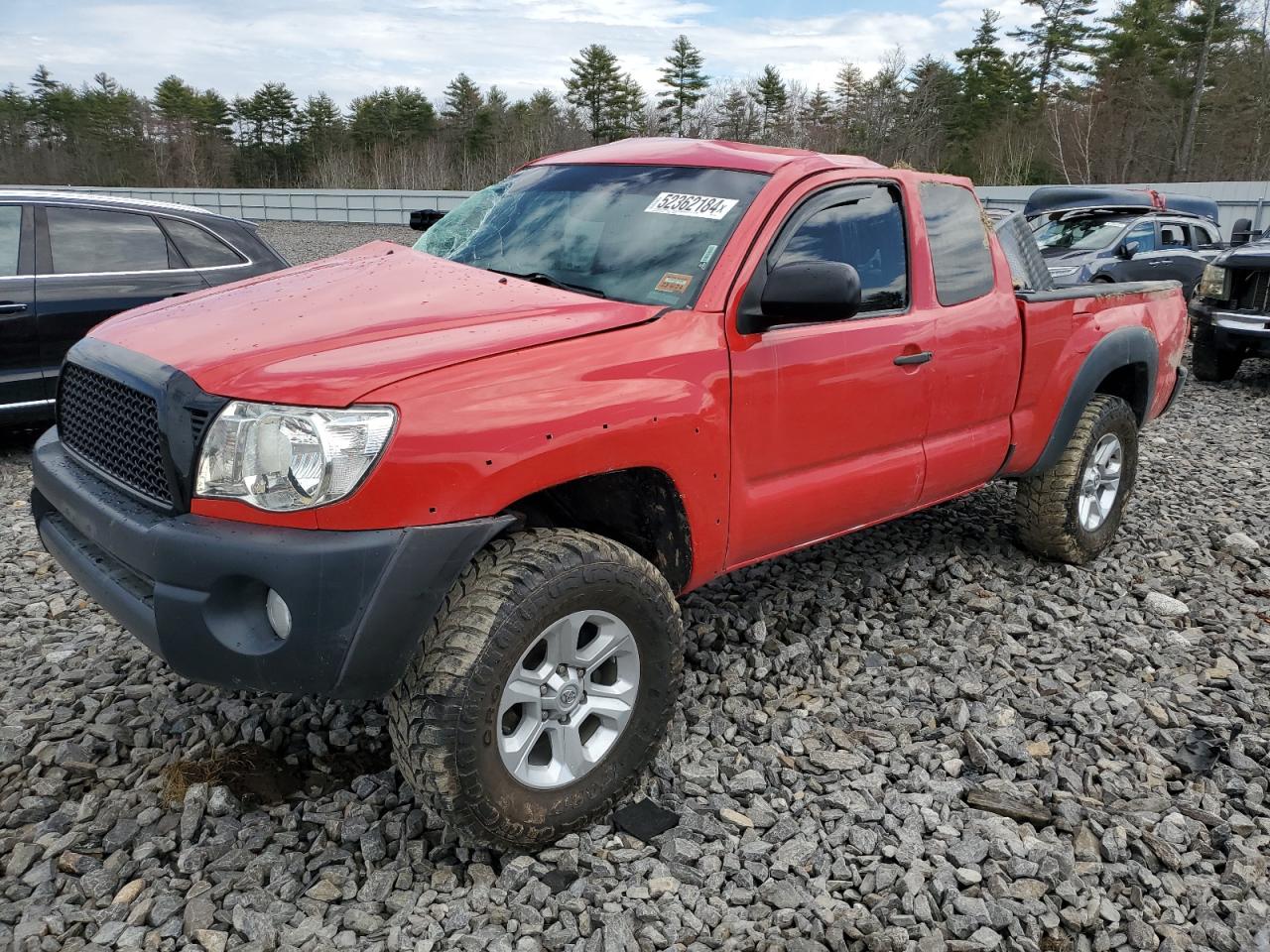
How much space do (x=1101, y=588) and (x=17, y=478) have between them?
20.3 ft

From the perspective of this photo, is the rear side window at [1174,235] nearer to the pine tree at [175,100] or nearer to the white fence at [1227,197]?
the white fence at [1227,197]

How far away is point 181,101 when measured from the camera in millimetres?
64188

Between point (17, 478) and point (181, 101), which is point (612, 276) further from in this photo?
point (181, 101)

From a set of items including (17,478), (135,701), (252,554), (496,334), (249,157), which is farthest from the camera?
(249,157)

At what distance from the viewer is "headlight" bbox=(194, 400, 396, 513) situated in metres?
2.19

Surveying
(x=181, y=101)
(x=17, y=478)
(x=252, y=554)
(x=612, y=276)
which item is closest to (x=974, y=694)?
(x=612, y=276)

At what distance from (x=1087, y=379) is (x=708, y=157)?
227 cm

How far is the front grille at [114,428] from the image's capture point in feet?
8.02

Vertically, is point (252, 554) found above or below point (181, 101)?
below

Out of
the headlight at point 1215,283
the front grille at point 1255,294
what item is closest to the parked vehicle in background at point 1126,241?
the headlight at point 1215,283

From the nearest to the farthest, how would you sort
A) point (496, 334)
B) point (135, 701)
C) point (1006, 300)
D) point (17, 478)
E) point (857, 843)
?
point (496, 334), point (857, 843), point (135, 701), point (1006, 300), point (17, 478)

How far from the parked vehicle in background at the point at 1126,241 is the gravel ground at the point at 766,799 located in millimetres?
8327

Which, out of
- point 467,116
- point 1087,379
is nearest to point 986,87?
point 467,116

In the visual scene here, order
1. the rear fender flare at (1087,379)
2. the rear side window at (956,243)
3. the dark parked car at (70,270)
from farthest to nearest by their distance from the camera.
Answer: the dark parked car at (70,270), the rear fender flare at (1087,379), the rear side window at (956,243)
